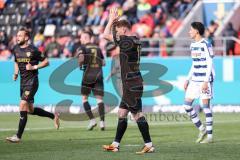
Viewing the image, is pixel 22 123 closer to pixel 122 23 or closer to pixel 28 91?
pixel 28 91

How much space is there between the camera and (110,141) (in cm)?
1614

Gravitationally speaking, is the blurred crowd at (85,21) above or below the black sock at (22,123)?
above

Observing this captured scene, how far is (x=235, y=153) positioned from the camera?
13.3 metres

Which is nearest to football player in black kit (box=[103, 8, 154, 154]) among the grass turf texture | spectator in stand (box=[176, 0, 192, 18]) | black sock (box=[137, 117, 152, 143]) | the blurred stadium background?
black sock (box=[137, 117, 152, 143])

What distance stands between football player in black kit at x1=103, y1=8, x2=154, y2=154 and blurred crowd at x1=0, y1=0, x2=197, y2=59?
15.1 m

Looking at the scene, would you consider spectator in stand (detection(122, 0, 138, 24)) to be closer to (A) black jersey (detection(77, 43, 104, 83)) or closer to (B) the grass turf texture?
(B) the grass turf texture

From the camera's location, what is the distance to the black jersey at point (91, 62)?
2038 centimetres

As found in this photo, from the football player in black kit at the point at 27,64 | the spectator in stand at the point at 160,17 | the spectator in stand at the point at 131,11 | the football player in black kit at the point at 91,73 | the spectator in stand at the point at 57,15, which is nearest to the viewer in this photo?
the football player in black kit at the point at 27,64

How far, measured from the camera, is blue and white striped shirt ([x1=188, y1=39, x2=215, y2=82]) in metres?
15.7

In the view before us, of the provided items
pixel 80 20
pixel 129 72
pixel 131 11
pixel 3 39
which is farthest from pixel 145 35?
pixel 129 72

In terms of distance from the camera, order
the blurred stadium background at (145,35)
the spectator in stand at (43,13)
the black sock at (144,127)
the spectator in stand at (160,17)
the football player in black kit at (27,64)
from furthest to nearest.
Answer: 1. the spectator in stand at (43,13)
2. the spectator in stand at (160,17)
3. the blurred stadium background at (145,35)
4. the football player in black kit at (27,64)
5. the black sock at (144,127)

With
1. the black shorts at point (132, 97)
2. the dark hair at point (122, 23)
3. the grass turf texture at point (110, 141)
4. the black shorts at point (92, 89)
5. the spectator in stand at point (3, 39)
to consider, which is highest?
the dark hair at point (122, 23)

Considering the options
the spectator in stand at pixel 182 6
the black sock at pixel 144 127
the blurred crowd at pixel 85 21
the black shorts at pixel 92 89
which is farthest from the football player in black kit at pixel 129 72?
the spectator in stand at pixel 182 6

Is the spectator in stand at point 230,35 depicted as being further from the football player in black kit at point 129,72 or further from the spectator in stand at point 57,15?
the football player in black kit at point 129,72
